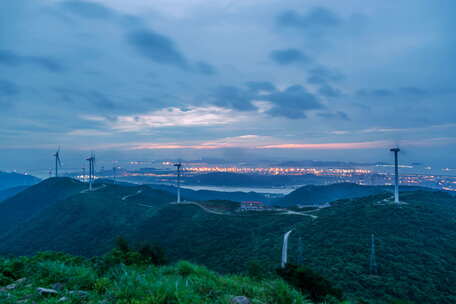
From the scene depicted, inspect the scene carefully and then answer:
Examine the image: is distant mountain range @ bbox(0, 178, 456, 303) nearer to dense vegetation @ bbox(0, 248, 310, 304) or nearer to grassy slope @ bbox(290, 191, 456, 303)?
grassy slope @ bbox(290, 191, 456, 303)

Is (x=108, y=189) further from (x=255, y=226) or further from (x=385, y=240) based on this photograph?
(x=385, y=240)

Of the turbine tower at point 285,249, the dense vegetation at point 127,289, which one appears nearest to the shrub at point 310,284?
the dense vegetation at point 127,289

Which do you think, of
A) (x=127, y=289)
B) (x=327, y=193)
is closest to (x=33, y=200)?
(x=127, y=289)

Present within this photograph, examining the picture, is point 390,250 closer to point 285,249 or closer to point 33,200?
point 285,249

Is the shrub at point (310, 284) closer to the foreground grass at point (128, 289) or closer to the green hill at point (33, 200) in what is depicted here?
the foreground grass at point (128, 289)

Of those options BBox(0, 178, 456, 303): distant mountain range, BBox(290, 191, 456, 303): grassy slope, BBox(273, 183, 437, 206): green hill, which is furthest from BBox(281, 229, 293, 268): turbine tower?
BBox(273, 183, 437, 206): green hill

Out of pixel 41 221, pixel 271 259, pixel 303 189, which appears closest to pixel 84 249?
pixel 41 221
